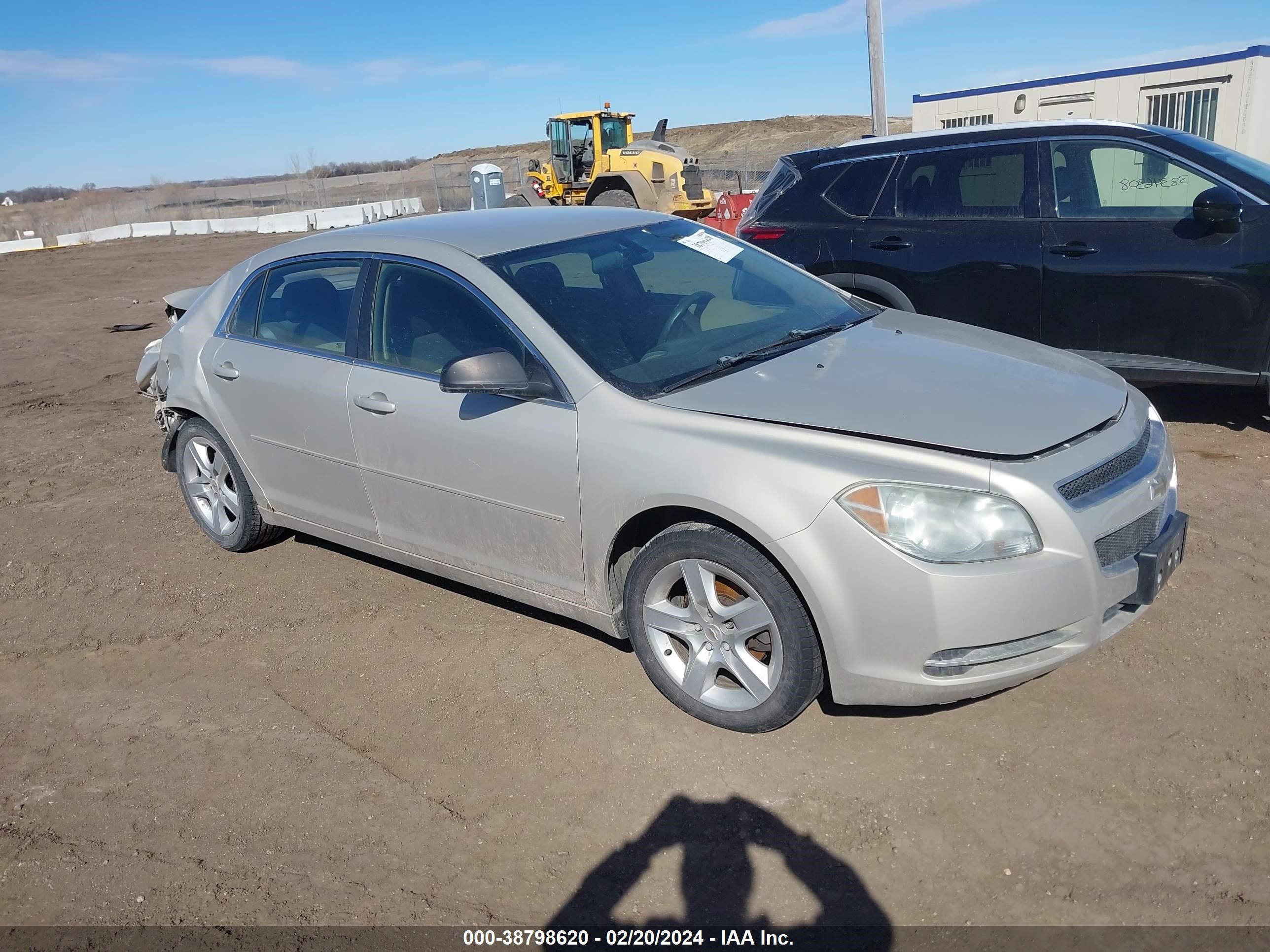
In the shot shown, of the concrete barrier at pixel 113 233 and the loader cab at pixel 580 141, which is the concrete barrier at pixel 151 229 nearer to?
the concrete barrier at pixel 113 233

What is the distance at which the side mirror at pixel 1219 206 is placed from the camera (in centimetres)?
543

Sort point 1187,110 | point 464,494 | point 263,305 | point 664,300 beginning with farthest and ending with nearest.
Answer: point 1187,110, point 263,305, point 664,300, point 464,494

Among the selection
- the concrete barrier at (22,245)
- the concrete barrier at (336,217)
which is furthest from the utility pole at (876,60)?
the concrete barrier at (22,245)

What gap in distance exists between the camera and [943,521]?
295cm

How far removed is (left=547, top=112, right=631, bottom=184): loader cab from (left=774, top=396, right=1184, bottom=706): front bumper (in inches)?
879

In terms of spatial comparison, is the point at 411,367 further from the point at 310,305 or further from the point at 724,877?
the point at 724,877

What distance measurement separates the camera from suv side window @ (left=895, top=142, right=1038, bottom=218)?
6.15 m

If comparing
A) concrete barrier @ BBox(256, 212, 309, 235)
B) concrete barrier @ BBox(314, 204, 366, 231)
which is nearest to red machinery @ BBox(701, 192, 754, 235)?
concrete barrier @ BBox(314, 204, 366, 231)

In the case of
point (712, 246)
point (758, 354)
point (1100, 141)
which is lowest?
point (758, 354)

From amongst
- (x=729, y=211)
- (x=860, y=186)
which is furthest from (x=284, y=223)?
(x=860, y=186)

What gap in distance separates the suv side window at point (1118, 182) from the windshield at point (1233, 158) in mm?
155

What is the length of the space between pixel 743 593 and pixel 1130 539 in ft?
3.95

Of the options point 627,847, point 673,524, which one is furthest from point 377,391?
point 627,847

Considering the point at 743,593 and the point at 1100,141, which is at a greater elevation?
the point at 1100,141
